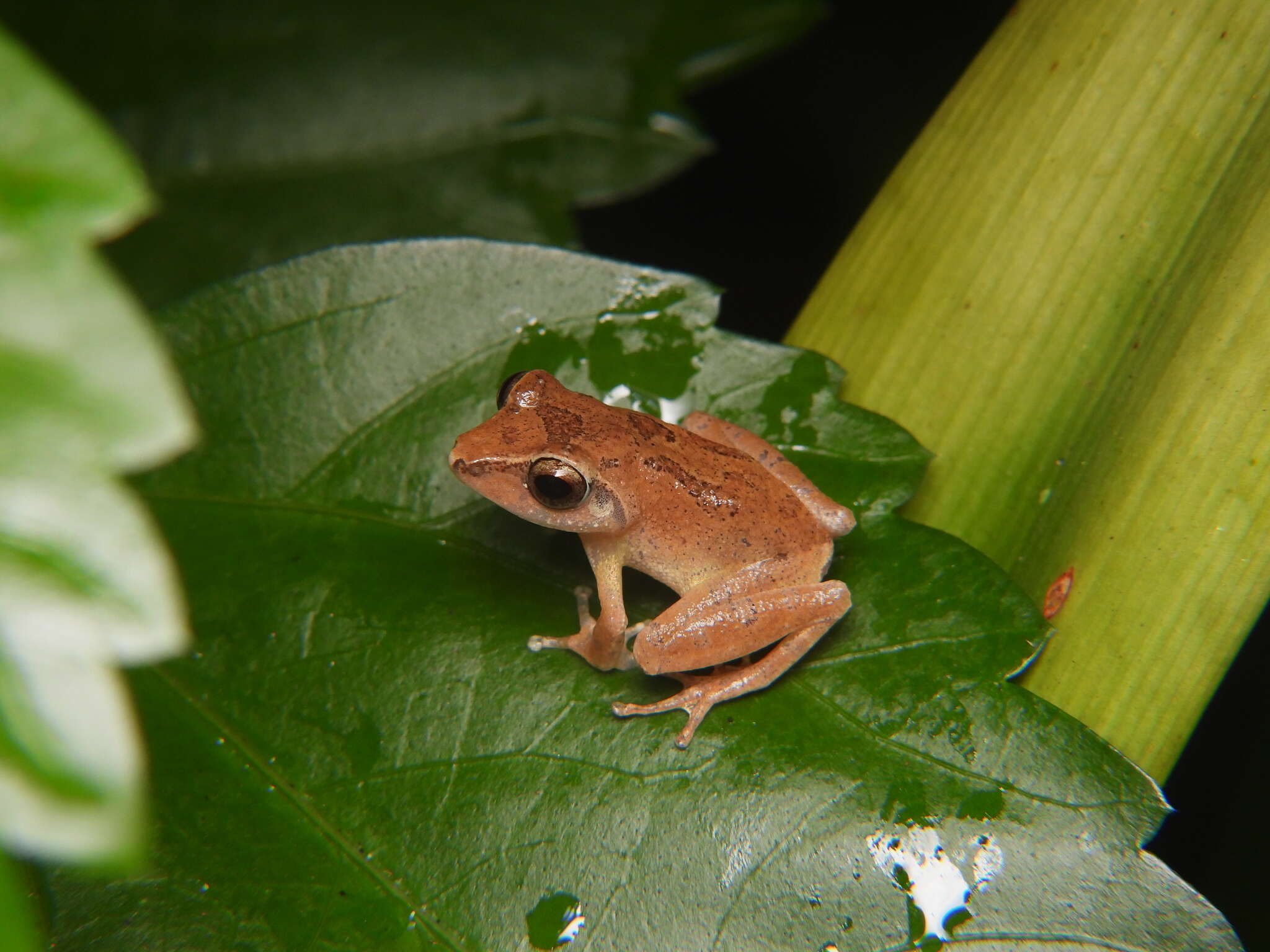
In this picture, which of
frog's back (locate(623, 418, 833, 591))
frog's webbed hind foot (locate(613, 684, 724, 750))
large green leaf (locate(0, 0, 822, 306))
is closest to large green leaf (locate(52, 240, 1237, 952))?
frog's webbed hind foot (locate(613, 684, 724, 750))

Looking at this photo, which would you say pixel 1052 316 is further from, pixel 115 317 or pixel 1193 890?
pixel 115 317

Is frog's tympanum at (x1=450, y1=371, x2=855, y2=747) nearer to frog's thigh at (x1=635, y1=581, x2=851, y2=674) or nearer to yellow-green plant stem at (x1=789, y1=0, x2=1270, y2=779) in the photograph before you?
frog's thigh at (x1=635, y1=581, x2=851, y2=674)

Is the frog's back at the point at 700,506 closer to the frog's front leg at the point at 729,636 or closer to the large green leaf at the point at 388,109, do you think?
the frog's front leg at the point at 729,636

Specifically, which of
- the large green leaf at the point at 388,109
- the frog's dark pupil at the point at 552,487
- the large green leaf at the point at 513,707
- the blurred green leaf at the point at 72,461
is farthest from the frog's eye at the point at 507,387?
the blurred green leaf at the point at 72,461

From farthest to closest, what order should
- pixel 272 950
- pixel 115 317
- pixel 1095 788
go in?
pixel 1095 788 < pixel 272 950 < pixel 115 317

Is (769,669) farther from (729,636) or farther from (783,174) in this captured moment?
(783,174)

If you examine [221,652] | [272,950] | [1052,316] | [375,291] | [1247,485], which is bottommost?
[272,950]

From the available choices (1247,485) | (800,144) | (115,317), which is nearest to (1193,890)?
(1247,485)
